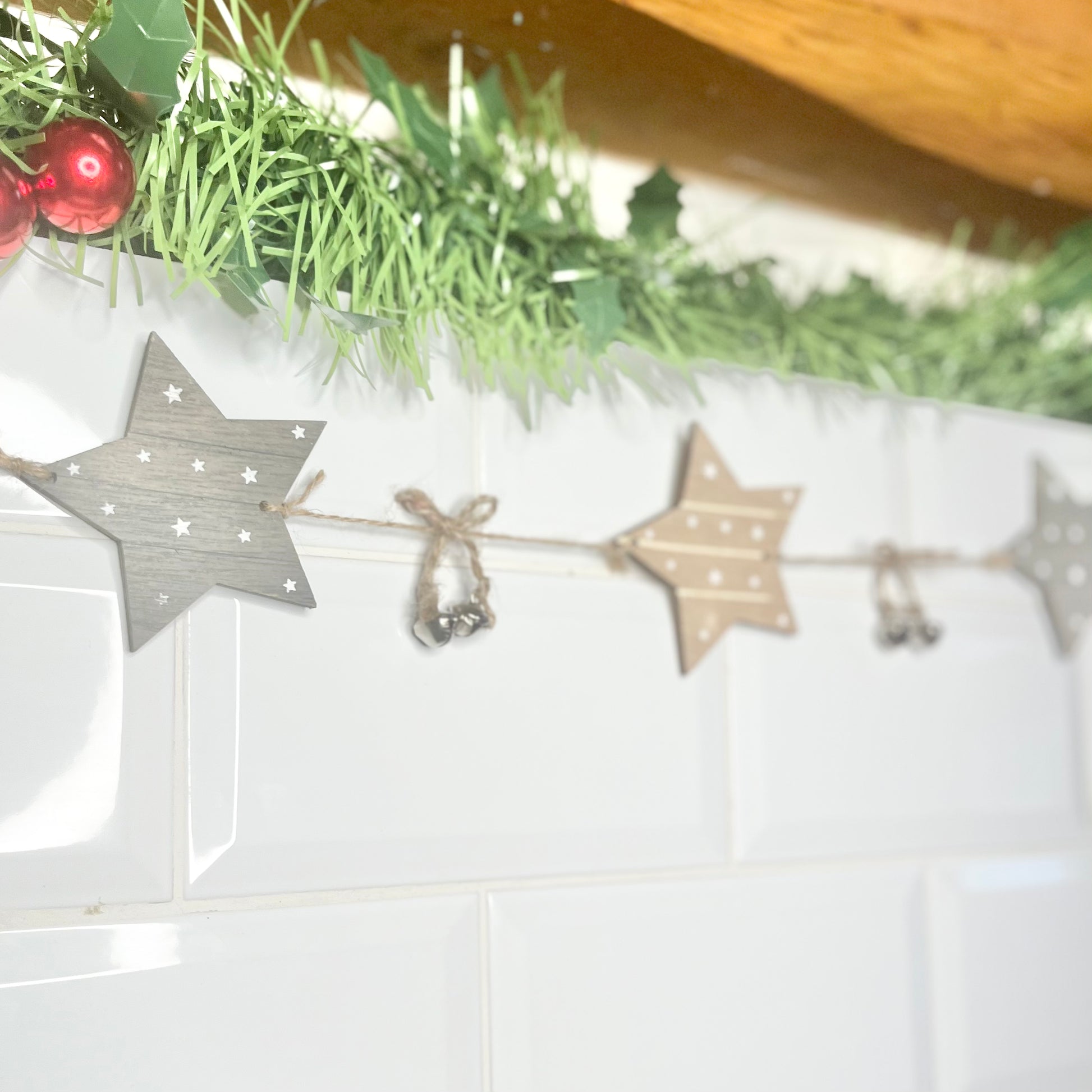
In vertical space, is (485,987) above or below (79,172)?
below

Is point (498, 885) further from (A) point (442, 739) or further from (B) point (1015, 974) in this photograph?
(B) point (1015, 974)

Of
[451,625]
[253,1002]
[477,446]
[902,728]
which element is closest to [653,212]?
[477,446]

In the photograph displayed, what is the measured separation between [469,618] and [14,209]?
11.4 inches

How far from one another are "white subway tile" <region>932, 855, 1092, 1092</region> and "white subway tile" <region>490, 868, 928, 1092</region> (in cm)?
3

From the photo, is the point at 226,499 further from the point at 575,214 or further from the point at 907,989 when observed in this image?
the point at 907,989

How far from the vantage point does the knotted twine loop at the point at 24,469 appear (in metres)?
0.52

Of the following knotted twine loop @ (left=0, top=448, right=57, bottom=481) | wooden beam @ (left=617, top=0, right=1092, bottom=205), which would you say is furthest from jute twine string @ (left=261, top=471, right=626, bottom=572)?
wooden beam @ (left=617, top=0, right=1092, bottom=205)

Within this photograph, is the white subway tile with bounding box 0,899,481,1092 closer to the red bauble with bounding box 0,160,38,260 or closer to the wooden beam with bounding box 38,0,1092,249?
the red bauble with bounding box 0,160,38,260

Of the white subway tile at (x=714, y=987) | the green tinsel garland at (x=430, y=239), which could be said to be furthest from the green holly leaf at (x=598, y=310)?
the white subway tile at (x=714, y=987)

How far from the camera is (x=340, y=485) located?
619 millimetres

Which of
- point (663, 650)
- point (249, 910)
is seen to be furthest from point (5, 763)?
point (663, 650)

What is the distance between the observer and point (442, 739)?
2.09ft

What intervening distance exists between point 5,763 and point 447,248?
347 mm

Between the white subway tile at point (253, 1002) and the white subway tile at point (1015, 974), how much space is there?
1.21ft
